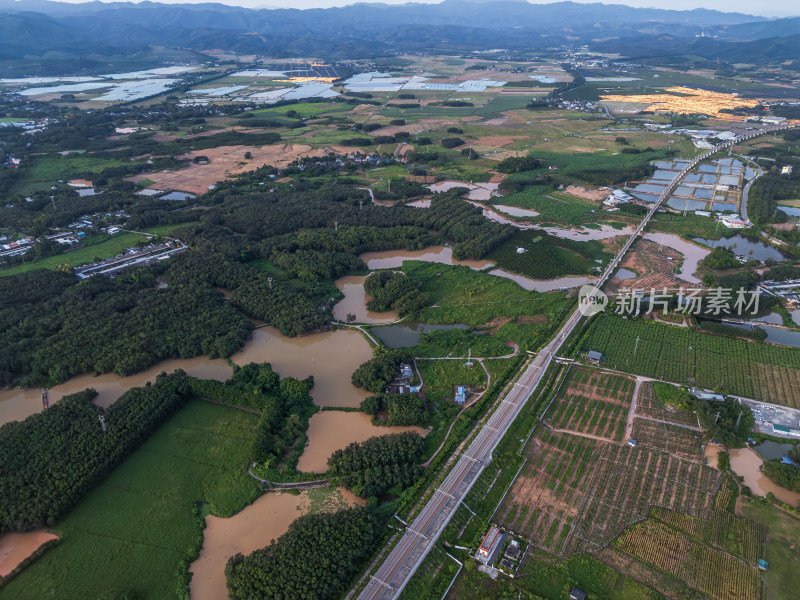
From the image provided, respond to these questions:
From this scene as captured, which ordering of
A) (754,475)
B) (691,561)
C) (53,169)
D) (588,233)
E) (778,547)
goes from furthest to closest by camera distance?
(53,169) → (588,233) → (754,475) → (778,547) → (691,561)

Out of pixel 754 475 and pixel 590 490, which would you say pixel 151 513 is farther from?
pixel 754 475

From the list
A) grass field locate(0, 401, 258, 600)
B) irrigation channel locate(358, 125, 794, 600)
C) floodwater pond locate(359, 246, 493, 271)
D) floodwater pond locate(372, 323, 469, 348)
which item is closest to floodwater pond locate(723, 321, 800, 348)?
irrigation channel locate(358, 125, 794, 600)

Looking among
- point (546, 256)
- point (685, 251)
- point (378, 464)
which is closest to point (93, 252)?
point (378, 464)

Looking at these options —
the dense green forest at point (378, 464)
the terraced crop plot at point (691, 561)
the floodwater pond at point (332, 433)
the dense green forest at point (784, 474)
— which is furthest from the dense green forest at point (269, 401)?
the dense green forest at point (784, 474)

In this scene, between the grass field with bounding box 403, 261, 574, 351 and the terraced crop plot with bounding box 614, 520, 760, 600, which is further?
the grass field with bounding box 403, 261, 574, 351

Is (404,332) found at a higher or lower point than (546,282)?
lower

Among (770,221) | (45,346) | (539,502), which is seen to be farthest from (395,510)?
(770,221)

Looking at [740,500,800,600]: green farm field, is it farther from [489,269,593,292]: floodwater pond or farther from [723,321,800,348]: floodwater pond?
[489,269,593,292]: floodwater pond
